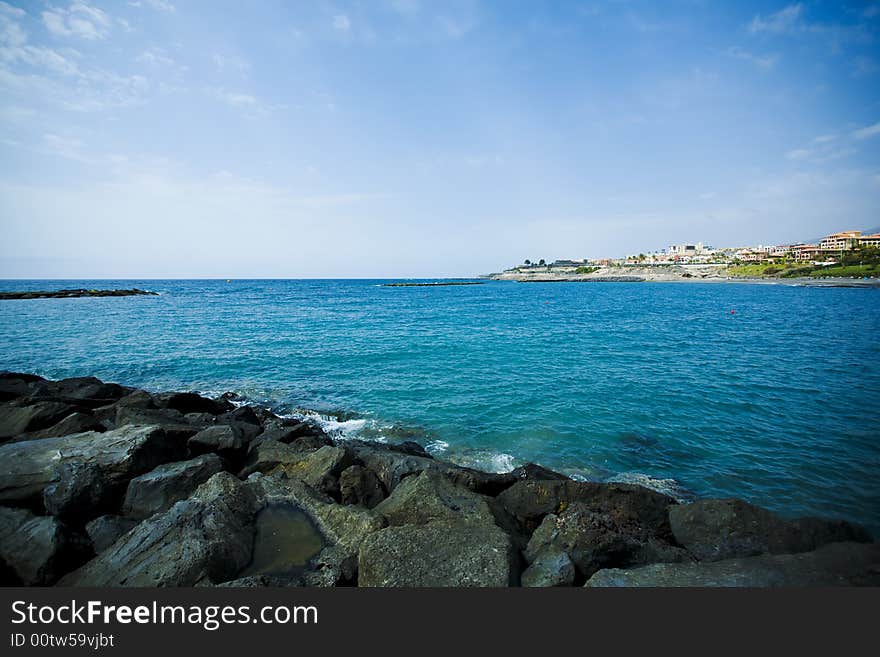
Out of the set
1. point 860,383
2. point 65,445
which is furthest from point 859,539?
point 860,383

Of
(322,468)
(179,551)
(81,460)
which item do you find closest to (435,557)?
(179,551)

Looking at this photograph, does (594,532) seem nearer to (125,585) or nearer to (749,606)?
(749,606)

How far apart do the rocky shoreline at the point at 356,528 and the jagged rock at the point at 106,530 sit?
2cm

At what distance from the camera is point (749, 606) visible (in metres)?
4.33

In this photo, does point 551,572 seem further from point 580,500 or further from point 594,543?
point 580,500

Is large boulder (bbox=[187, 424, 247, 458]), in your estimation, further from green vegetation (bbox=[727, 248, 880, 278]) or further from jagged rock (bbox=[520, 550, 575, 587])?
green vegetation (bbox=[727, 248, 880, 278])

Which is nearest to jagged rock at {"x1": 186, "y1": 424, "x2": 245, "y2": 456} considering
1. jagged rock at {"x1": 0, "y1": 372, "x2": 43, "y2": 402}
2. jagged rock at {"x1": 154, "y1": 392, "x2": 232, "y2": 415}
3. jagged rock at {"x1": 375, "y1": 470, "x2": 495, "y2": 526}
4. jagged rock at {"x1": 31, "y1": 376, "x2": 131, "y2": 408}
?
jagged rock at {"x1": 154, "y1": 392, "x2": 232, "y2": 415}

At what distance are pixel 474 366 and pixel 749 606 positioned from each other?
1954 centimetres

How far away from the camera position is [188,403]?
593 inches

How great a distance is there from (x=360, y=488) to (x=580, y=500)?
462cm

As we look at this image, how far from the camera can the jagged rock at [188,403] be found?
14.6 metres

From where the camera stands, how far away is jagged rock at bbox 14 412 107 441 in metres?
10.5

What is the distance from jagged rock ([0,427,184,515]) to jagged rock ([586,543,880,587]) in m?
9.35

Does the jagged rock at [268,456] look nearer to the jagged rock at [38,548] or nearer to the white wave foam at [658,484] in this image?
the jagged rock at [38,548]
